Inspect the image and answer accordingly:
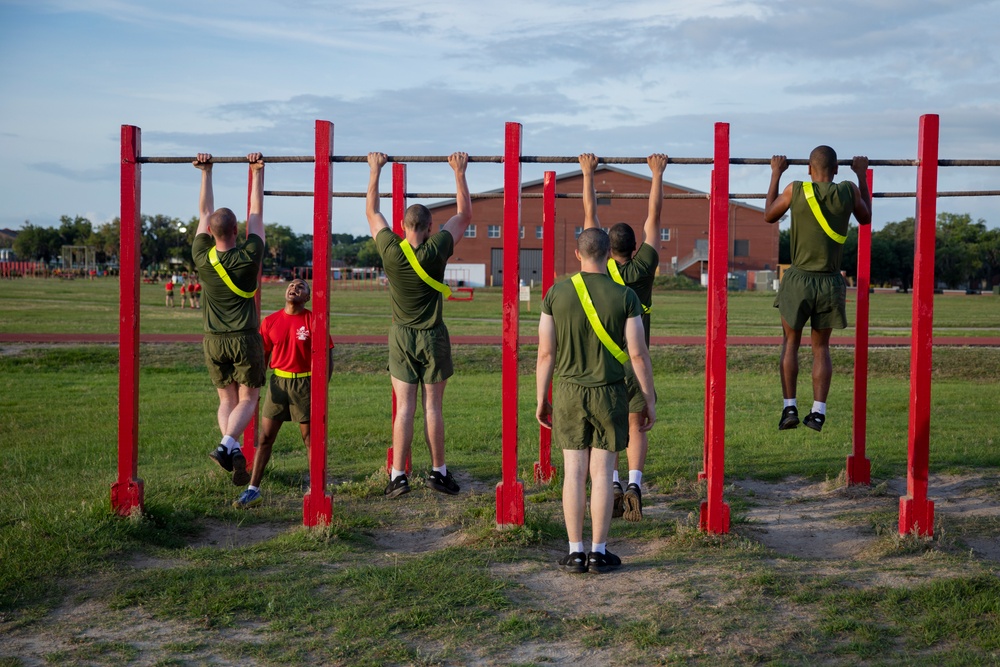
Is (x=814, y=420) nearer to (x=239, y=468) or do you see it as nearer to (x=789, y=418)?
(x=789, y=418)

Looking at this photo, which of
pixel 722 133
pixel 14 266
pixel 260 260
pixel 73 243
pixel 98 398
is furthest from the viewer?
pixel 73 243

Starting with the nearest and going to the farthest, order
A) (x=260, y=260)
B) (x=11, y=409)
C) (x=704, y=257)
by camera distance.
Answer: (x=260, y=260) < (x=11, y=409) < (x=704, y=257)

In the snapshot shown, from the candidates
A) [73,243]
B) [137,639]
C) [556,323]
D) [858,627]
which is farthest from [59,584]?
[73,243]

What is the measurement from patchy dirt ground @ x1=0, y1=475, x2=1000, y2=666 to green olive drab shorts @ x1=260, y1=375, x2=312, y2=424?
0.98m

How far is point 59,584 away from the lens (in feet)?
18.0

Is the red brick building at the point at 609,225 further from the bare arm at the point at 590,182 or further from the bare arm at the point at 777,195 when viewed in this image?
the bare arm at the point at 590,182

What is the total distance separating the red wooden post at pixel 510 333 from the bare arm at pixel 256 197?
1.87m

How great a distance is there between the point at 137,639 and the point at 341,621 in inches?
39.9

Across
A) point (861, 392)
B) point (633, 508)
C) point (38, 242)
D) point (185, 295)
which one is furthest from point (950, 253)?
point (38, 242)

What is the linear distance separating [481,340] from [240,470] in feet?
48.8

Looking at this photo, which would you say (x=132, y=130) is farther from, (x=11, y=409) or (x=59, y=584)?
(x=11, y=409)

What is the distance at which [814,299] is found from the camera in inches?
294

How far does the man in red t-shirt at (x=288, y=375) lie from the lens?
7629 mm

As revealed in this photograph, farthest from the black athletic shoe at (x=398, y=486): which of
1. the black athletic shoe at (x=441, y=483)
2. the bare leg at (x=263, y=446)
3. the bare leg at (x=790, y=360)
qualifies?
the bare leg at (x=790, y=360)
